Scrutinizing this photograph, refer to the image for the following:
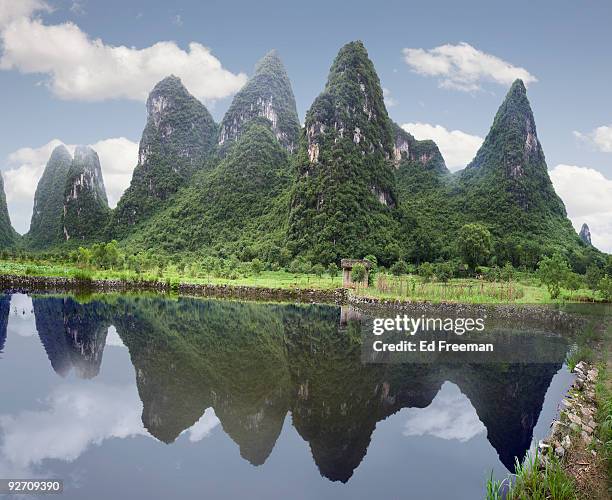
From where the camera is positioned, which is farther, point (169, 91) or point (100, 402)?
point (169, 91)

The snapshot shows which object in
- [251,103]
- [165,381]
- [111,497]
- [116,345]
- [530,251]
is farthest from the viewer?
[251,103]

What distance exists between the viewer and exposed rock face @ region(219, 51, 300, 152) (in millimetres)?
98938

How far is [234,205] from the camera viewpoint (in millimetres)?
81625

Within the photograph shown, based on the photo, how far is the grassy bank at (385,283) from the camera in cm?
2594

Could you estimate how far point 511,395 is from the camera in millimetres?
10891

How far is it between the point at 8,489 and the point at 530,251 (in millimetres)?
58531

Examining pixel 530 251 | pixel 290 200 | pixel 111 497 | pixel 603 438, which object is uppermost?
pixel 290 200

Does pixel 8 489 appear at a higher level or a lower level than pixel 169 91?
lower

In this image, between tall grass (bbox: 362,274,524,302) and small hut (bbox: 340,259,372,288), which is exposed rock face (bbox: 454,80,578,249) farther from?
tall grass (bbox: 362,274,524,302)

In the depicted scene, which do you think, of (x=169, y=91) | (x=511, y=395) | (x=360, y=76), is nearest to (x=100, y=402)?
(x=511, y=395)

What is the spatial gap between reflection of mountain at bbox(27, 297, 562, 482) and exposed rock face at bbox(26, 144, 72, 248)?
3945 inches

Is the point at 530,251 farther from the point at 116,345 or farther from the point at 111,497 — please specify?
the point at 111,497

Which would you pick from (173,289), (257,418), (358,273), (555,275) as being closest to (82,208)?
(173,289)

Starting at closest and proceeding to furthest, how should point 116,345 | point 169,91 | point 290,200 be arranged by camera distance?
point 116,345
point 290,200
point 169,91
